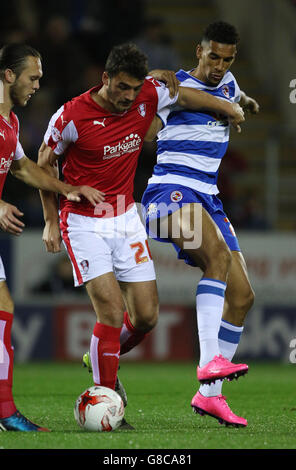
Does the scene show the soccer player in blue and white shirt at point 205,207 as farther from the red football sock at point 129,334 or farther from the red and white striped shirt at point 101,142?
the red football sock at point 129,334

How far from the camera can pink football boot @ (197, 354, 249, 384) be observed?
534 cm

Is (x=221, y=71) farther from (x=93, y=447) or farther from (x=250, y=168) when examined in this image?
(x=250, y=168)

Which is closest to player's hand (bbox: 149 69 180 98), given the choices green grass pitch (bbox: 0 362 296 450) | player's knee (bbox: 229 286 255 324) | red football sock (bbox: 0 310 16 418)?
player's knee (bbox: 229 286 255 324)

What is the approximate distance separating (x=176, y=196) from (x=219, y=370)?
1170 millimetres

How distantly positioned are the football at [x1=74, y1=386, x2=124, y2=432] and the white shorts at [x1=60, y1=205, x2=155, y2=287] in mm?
678

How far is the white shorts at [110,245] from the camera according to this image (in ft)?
18.4

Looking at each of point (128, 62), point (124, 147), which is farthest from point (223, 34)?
point (124, 147)

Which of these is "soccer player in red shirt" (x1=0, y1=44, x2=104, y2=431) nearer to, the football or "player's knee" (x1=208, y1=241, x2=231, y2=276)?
the football

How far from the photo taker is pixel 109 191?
5762mm

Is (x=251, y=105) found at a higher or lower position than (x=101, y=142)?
higher

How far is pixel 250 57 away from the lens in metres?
16.5

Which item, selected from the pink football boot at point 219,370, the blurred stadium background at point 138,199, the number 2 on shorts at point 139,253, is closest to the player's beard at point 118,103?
the number 2 on shorts at point 139,253

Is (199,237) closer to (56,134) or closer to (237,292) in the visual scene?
(237,292)

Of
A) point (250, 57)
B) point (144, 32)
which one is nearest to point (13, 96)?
point (144, 32)
